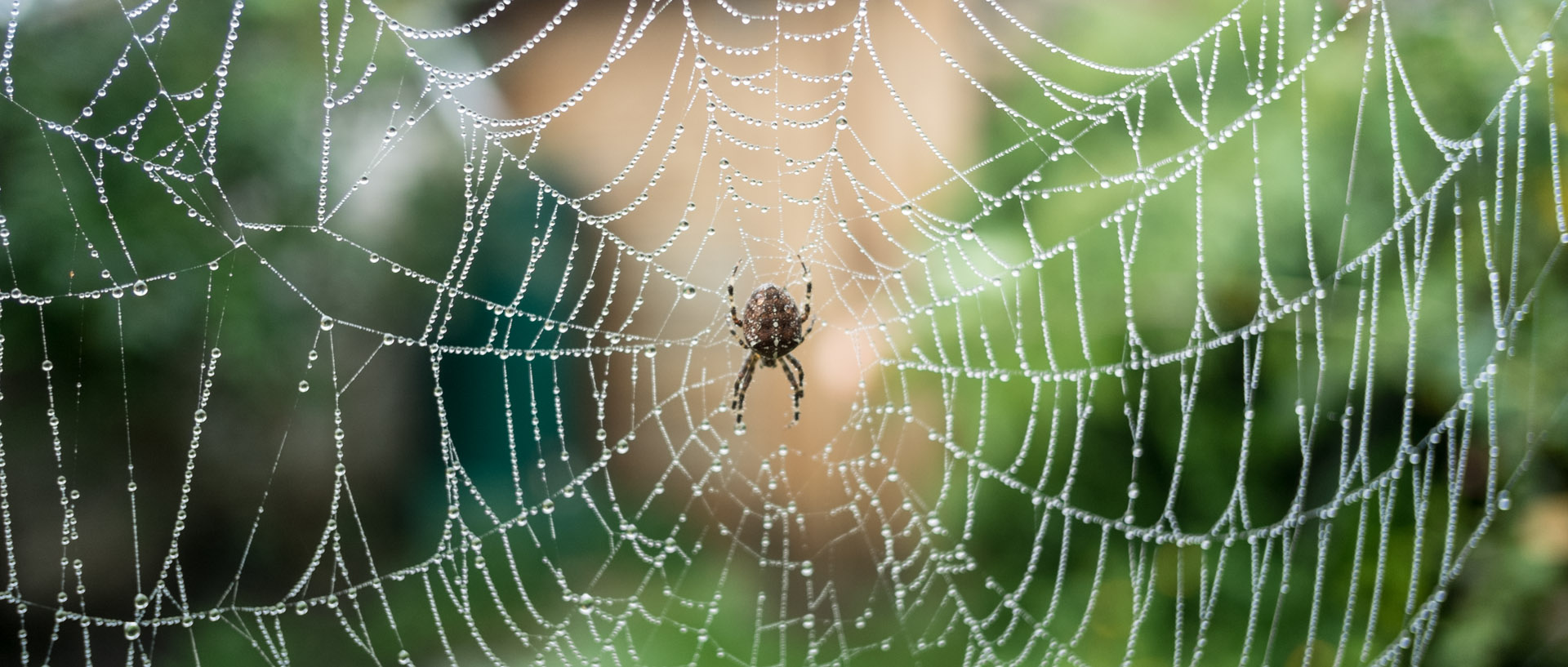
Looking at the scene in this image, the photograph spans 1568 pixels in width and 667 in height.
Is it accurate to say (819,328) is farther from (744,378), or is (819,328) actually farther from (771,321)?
(771,321)

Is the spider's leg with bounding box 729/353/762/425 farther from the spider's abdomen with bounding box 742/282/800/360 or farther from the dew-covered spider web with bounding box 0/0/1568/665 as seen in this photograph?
the dew-covered spider web with bounding box 0/0/1568/665

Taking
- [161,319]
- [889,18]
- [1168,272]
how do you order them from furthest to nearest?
[889,18], [161,319], [1168,272]

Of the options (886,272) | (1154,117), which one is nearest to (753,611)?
(886,272)

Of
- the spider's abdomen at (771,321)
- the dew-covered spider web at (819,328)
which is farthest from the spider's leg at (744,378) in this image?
the dew-covered spider web at (819,328)

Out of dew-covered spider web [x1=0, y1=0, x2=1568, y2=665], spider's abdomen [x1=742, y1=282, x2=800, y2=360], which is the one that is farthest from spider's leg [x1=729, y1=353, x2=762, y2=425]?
dew-covered spider web [x1=0, y1=0, x2=1568, y2=665]

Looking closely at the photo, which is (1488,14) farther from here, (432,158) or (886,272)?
(432,158)
